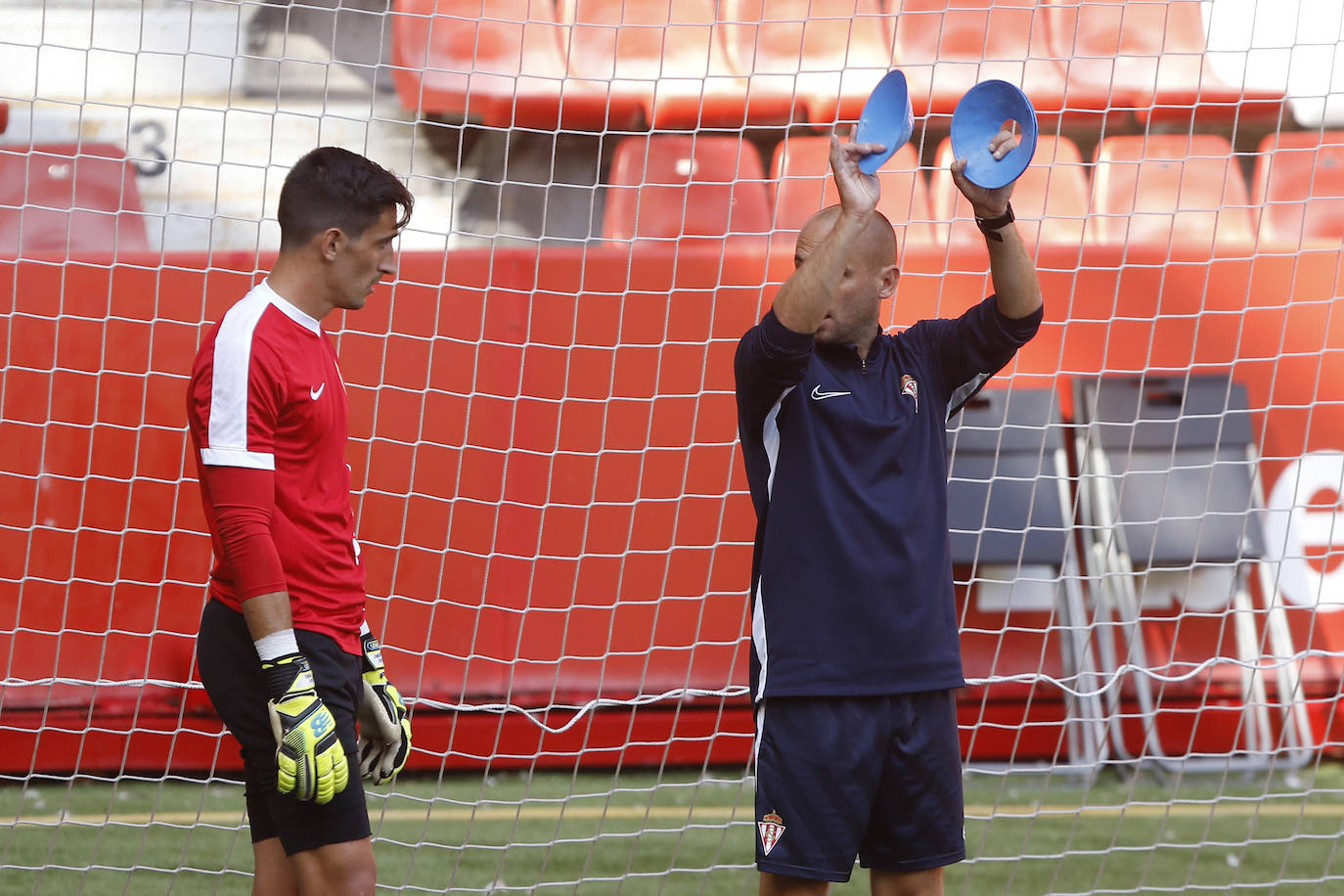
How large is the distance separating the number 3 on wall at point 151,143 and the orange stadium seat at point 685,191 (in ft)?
5.48

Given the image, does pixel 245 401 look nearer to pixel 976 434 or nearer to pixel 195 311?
pixel 195 311

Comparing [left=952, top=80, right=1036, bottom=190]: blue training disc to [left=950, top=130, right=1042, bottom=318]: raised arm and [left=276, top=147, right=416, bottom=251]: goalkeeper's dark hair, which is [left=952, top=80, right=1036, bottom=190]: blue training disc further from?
[left=276, top=147, right=416, bottom=251]: goalkeeper's dark hair

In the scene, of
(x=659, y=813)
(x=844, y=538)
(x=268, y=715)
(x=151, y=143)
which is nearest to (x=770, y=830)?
(x=844, y=538)

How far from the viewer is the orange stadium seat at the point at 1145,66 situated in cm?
539

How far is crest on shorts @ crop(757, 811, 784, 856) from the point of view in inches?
81.0

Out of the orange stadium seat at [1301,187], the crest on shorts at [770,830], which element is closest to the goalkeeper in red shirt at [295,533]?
the crest on shorts at [770,830]

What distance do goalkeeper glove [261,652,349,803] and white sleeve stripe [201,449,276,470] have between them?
28 centimetres

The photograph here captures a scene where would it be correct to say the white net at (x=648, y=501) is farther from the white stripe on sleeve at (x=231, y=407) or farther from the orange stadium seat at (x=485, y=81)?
the white stripe on sleeve at (x=231, y=407)

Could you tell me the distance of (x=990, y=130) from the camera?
2150mm

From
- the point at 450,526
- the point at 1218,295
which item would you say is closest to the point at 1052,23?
the point at 1218,295

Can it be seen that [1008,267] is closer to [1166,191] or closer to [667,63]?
[1166,191]

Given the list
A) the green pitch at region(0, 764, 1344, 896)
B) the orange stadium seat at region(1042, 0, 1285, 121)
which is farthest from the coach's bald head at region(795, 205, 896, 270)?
the orange stadium seat at region(1042, 0, 1285, 121)

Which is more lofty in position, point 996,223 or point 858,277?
point 996,223

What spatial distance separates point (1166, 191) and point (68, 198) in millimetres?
3971
